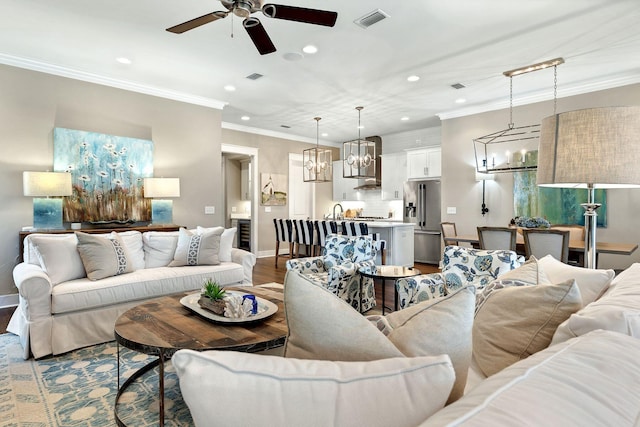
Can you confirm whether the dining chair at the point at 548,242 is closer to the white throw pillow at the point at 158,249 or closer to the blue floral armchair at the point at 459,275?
the blue floral armchair at the point at 459,275

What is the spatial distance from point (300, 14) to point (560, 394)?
2.56 meters

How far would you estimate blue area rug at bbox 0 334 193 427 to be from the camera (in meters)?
1.89

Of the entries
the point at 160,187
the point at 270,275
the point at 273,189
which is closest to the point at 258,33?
the point at 160,187

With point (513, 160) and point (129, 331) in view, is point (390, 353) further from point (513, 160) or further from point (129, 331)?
point (513, 160)

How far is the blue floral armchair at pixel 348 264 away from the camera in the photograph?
344 cm

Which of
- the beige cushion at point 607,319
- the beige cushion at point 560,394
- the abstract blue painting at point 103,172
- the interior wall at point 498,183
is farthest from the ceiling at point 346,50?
the beige cushion at point 560,394

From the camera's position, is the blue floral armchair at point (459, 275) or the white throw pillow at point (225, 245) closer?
the blue floral armchair at point (459, 275)

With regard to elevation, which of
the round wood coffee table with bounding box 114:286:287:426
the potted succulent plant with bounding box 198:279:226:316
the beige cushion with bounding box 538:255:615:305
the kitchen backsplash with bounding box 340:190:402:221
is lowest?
the round wood coffee table with bounding box 114:286:287:426

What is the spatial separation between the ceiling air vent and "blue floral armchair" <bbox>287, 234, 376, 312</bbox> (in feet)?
6.89

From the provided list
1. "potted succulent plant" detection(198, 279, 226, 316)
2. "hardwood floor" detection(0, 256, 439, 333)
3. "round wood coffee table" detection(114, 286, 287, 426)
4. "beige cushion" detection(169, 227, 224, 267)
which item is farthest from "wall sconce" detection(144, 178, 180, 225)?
"potted succulent plant" detection(198, 279, 226, 316)

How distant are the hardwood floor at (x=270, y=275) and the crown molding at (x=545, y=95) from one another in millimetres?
2781

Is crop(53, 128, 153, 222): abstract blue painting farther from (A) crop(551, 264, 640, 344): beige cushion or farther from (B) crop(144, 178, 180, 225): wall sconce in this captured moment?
(A) crop(551, 264, 640, 344): beige cushion

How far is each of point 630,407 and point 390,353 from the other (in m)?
0.39

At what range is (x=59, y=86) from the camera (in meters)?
4.40
